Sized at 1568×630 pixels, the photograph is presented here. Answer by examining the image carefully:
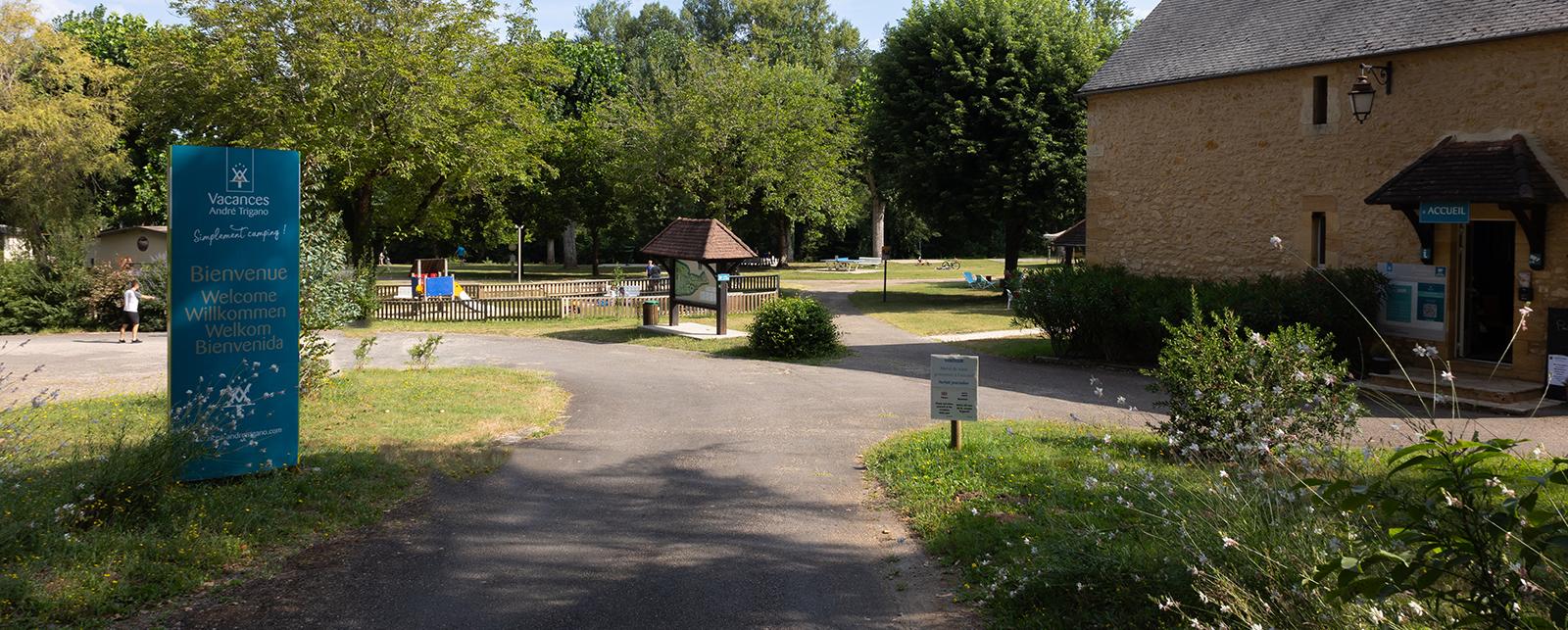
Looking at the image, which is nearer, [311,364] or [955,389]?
[955,389]

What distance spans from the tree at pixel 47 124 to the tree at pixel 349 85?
1.65m

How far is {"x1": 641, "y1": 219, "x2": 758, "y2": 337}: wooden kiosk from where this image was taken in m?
25.2

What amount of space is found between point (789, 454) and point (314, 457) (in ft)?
14.8

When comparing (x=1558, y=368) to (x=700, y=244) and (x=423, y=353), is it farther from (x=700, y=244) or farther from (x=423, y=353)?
(x=423, y=353)

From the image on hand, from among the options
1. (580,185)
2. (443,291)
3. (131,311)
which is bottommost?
(131,311)

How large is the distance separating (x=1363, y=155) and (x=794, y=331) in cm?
1029

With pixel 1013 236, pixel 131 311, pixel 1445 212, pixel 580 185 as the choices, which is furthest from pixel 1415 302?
pixel 580 185

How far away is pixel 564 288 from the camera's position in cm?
3244

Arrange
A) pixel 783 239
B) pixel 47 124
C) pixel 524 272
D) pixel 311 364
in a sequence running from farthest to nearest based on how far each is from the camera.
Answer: pixel 783 239, pixel 524 272, pixel 47 124, pixel 311 364

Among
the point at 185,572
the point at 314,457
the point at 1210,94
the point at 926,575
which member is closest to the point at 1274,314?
the point at 1210,94

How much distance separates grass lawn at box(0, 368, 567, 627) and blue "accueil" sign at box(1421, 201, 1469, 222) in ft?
42.2

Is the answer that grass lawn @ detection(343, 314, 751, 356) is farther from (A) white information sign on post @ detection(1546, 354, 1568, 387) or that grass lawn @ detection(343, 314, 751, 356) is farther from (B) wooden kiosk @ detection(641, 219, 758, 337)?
(A) white information sign on post @ detection(1546, 354, 1568, 387)

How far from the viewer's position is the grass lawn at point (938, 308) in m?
28.5

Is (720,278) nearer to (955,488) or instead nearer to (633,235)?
(955,488)
